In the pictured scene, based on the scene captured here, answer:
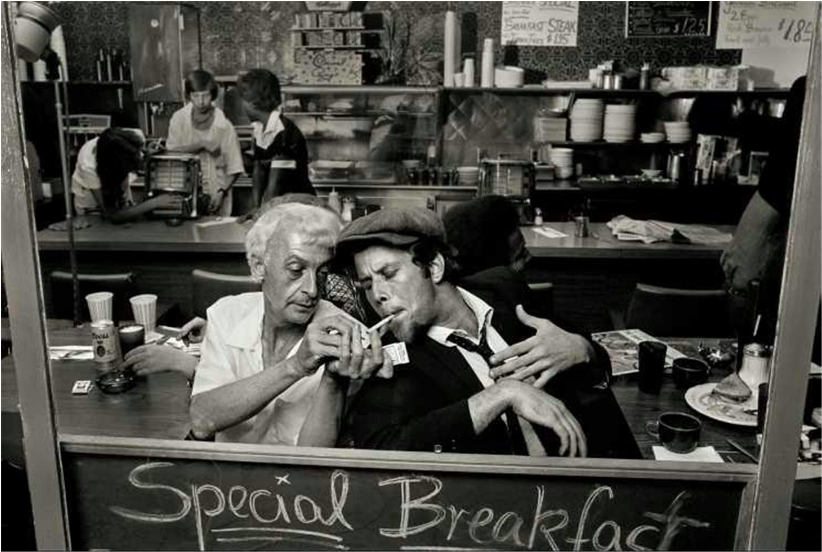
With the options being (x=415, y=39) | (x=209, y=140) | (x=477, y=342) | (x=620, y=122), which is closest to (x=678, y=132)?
(x=620, y=122)

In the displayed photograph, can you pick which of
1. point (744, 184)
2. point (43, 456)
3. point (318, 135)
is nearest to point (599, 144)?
point (744, 184)

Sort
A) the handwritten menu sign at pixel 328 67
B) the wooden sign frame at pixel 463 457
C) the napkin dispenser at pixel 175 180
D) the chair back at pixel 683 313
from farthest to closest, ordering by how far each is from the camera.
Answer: the handwritten menu sign at pixel 328 67, the napkin dispenser at pixel 175 180, the chair back at pixel 683 313, the wooden sign frame at pixel 463 457

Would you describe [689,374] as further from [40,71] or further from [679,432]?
[40,71]

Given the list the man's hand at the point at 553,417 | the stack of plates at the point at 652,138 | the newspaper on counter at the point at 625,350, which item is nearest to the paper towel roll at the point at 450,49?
the stack of plates at the point at 652,138

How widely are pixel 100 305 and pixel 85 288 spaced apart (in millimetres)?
760

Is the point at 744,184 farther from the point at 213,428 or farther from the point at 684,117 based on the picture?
the point at 213,428

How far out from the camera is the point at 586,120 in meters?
5.73

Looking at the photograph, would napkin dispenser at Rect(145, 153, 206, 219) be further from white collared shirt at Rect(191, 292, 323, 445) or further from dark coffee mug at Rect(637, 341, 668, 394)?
dark coffee mug at Rect(637, 341, 668, 394)

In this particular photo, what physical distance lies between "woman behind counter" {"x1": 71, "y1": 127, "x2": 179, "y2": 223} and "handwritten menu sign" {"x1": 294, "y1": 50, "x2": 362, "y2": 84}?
1.55m

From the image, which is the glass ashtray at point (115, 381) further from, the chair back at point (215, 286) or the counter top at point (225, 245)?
the counter top at point (225, 245)

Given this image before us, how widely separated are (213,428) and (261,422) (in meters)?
0.10

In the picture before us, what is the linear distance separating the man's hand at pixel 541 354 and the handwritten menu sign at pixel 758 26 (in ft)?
2.80

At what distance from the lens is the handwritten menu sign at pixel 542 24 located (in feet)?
5.83

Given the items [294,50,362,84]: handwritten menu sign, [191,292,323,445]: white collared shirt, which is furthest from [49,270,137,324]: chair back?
[294,50,362,84]: handwritten menu sign
